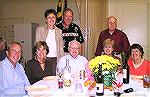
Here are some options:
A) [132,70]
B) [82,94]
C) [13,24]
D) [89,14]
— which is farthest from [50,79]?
[13,24]

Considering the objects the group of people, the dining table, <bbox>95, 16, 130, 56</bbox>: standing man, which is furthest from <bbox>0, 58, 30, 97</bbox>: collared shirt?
<bbox>95, 16, 130, 56</bbox>: standing man

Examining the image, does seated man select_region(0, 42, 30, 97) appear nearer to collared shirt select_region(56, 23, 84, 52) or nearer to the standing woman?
the standing woman

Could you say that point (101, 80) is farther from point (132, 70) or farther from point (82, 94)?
point (132, 70)

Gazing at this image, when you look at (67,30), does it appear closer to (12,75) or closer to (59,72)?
(59,72)

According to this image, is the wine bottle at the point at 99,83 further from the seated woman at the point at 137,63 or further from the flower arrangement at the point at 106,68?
the seated woman at the point at 137,63

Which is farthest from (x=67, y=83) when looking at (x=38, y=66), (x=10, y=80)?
(x=38, y=66)

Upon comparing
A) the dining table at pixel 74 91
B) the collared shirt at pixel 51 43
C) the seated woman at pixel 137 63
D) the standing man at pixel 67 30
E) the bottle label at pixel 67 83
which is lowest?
the dining table at pixel 74 91

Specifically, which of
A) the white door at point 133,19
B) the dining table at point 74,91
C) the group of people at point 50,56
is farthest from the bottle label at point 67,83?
the white door at point 133,19

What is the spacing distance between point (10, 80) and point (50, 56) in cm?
57

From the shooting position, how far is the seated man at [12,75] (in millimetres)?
1266

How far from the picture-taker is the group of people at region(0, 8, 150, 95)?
1.32 m

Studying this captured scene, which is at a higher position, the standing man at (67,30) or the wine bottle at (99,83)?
the standing man at (67,30)

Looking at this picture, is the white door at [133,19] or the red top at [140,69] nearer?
the red top at [140,69]

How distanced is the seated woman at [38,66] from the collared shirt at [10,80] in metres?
0.22
